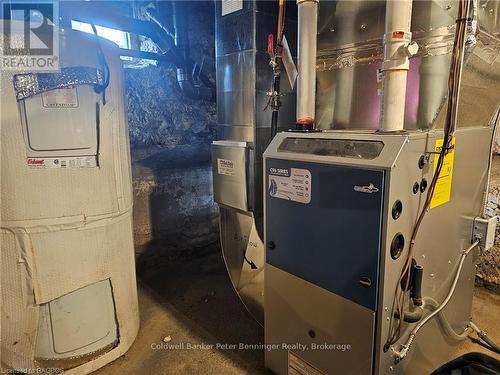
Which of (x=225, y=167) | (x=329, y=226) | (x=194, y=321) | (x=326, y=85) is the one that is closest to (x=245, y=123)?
(x=225, y=167)

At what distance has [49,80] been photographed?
1.37 m

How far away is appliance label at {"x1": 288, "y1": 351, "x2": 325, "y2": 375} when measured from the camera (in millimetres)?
1383

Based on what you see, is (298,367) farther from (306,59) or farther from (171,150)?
(171,150)

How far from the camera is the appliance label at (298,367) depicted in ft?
4.54

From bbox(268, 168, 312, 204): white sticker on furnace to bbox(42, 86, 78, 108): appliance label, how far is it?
3.14 ft

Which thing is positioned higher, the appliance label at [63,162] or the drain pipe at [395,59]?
the drain pipe at [395,59]

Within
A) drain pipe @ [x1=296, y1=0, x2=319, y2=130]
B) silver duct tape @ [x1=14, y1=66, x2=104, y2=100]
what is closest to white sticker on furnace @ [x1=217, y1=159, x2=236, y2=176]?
drain pipe @ [x1=296, y1=0, x2=319, y2=130]

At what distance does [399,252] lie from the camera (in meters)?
1.10

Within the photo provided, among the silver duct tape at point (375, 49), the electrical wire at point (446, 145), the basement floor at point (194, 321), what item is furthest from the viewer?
the basement floor at point (194, 321)

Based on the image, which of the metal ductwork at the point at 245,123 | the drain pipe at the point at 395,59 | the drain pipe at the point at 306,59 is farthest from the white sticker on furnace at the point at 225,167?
the drain pipe at the point at 395,59

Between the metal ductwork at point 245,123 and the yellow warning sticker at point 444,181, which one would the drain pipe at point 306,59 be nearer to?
the metal ductwork at point 245,123
